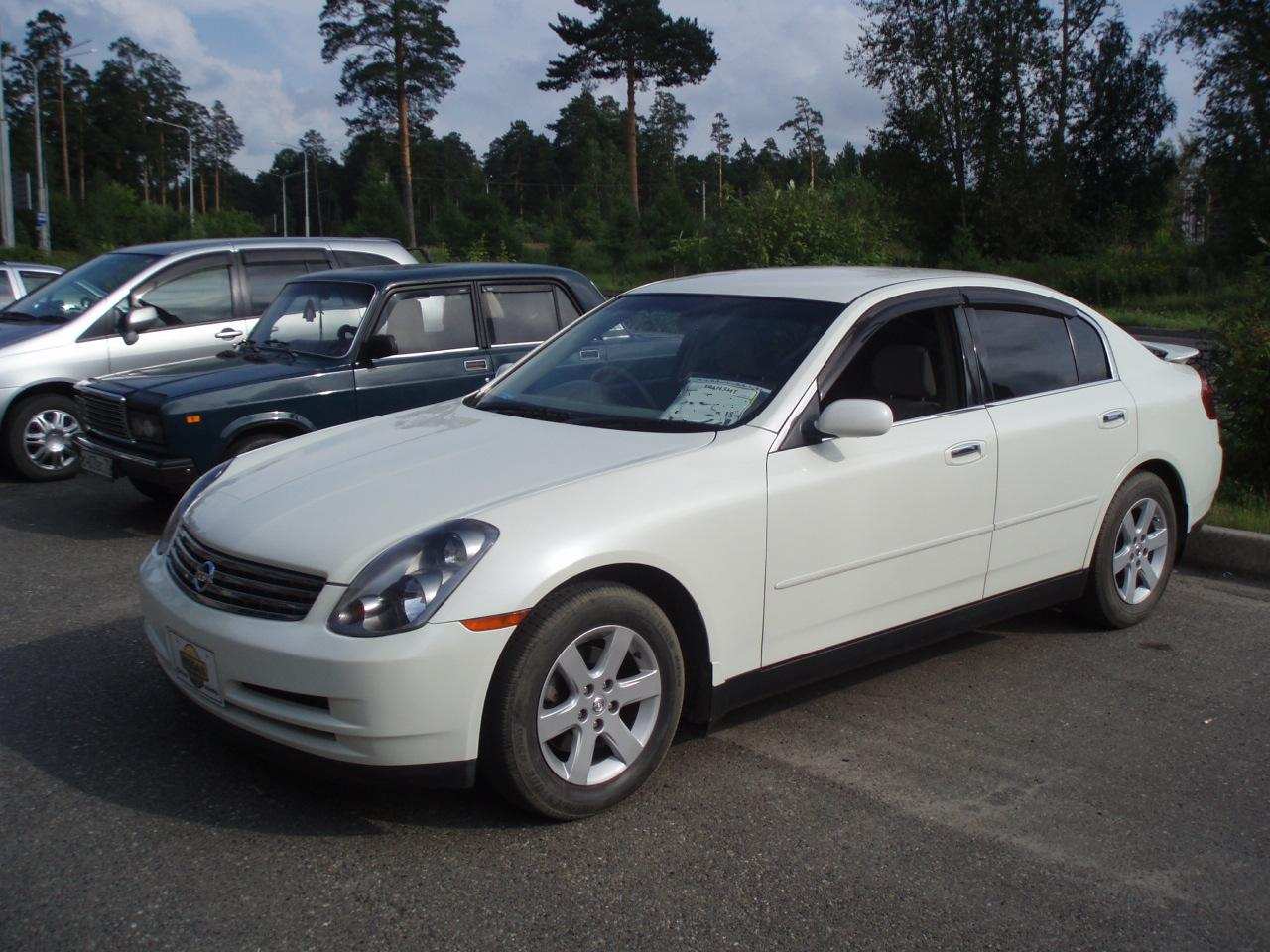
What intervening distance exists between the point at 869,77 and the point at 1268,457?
125 ft

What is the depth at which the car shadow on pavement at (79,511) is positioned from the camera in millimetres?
7574

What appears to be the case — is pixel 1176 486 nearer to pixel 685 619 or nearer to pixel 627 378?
pixel 627 378

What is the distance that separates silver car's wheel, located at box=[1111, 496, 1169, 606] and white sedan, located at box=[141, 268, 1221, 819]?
0.02m

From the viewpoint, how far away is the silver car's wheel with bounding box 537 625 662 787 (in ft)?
11.5

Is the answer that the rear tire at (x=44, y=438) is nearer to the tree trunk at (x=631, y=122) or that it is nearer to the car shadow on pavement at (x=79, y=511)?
the car shadow on pavement at (x=79, y=511)

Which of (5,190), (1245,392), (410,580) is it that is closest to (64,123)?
(5,190)

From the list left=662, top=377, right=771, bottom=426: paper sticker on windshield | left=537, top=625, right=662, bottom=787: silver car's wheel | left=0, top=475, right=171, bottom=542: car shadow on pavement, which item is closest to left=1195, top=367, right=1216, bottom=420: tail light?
left=662, top=377, right=771, bottom=426: paper sticker on windshield

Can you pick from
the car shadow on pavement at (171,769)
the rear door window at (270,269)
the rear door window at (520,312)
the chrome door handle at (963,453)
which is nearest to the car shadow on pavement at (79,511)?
the rear door window at (270,269)

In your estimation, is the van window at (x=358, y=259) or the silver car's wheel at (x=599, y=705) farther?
the van window at (x=358, y=259)

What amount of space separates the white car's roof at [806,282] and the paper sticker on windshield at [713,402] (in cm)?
56

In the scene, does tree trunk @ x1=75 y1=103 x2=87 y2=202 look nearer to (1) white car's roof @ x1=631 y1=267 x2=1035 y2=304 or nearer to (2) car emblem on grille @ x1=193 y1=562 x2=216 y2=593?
(1) white car's roof @ x1=631 y1=267 x2=1035 y2=304

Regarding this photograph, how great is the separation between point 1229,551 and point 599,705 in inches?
177

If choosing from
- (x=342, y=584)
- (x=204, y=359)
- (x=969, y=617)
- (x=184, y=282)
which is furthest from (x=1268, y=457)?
(x=184, y=282)

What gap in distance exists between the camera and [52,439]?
9.28 m
